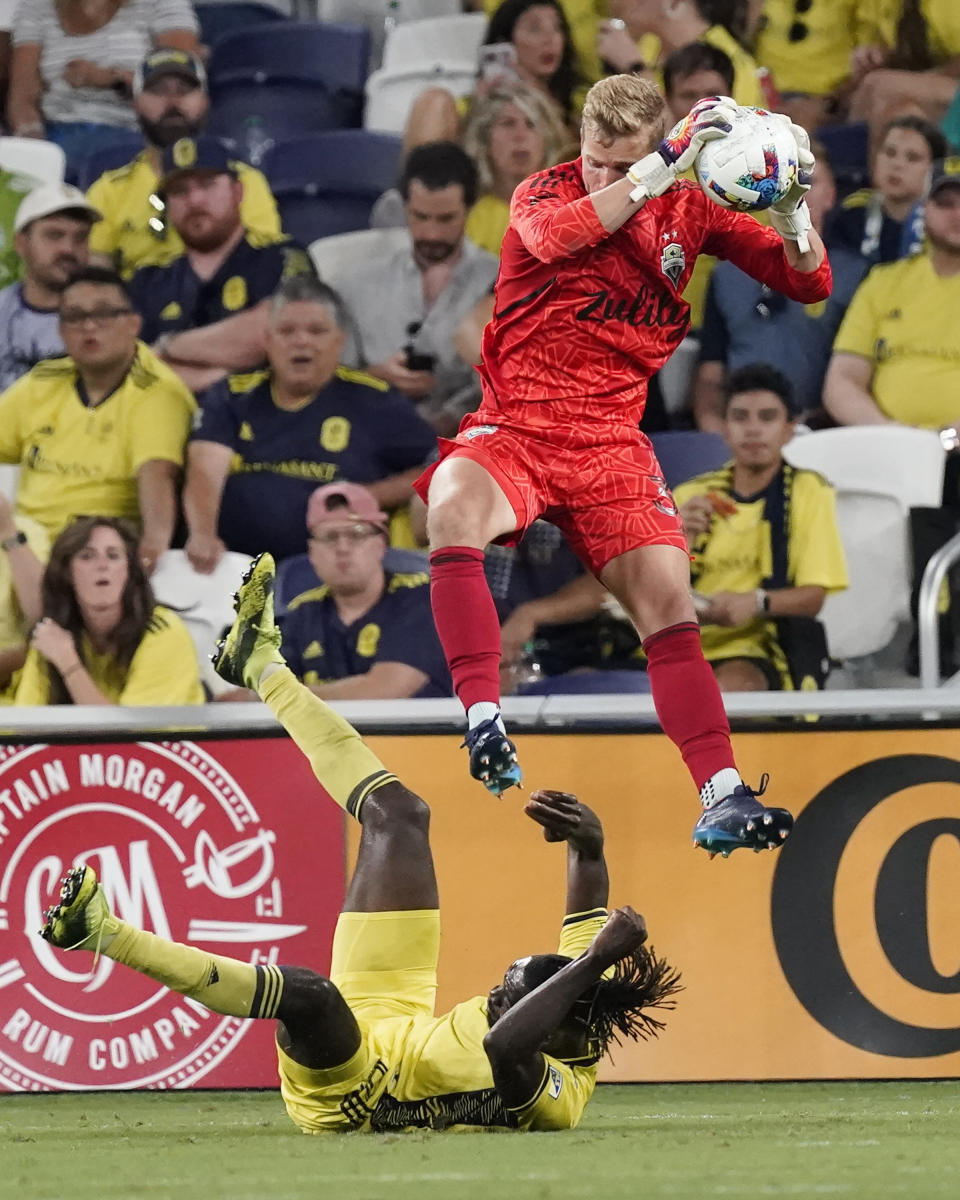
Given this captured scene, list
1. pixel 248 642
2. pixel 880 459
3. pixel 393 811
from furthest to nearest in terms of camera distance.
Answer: pixel 880 459 → pixel 248 642 → pixel 393 811

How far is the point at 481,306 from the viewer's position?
6.70 m

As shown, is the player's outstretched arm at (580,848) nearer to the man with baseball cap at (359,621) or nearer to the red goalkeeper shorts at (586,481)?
the red goalkeeper shorts at (586,481)

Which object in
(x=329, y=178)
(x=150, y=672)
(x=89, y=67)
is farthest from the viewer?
(x=89, y=67)

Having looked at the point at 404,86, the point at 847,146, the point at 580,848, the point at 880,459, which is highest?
the point at 404,86

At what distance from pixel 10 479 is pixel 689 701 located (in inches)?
144

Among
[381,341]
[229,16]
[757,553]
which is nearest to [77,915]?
[757,553]

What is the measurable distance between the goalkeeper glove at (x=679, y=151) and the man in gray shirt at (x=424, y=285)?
9.44ft

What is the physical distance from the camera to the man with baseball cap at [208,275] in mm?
6816

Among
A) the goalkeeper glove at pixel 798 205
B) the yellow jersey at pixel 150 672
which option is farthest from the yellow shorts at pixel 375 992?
the goalkeeper glove at pixel 798 205

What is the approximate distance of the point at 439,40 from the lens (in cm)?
754

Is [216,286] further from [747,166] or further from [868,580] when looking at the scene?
[747,166]

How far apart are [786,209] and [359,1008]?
87.2 inches

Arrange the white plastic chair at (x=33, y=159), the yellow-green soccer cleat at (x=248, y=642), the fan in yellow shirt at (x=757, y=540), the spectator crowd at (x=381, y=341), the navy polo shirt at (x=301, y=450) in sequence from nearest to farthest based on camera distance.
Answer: the yellow-green soccer cleat at (x=248, y=642)
the fan in yellow shirt at (x=757, y=540)
the spectator crowd at (x=381, y=341)
the navy polo shirt at (x=301, y=450)
the white plastic chair at (x=33, y=159)

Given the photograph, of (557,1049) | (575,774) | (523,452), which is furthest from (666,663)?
(575,774)
